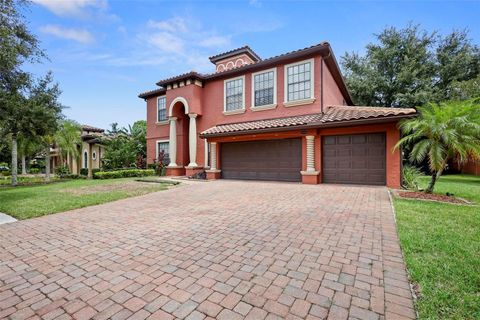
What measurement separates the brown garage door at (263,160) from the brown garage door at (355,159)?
148 centimetres

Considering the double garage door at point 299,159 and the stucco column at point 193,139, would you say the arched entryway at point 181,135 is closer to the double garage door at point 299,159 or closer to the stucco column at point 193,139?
the stucco column at point 193,139

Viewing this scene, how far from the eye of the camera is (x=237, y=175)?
46.8 feet

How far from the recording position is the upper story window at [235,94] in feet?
49.7

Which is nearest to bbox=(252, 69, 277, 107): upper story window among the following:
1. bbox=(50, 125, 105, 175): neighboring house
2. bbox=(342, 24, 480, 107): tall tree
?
bbox=(342, 24, 480, 107): tall tree

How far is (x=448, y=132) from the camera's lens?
7.22m

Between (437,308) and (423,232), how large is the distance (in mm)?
2583

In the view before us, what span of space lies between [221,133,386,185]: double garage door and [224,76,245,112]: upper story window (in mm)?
2748

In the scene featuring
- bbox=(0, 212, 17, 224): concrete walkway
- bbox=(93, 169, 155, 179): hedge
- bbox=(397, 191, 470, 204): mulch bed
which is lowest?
bbox=(0, 212, 17, 224): concrete walkway

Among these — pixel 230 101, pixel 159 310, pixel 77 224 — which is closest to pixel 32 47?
pixel 77 224

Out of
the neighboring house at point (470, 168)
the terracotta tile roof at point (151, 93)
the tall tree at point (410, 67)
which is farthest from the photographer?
the tall tree at point (410, 67)

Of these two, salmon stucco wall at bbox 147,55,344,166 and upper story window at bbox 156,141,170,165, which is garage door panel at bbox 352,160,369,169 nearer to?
salmon stucco wall at bbox 147,55,344,166

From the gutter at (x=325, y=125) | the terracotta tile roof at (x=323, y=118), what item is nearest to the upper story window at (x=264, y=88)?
the terracotta tile roof at (x=323, y=118)

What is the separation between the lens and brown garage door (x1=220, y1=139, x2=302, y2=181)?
40.8ft

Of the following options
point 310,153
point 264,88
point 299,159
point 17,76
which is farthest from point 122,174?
point 310,153
